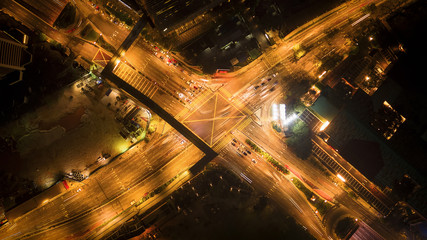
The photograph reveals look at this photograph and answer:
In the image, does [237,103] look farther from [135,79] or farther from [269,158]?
[135,79]

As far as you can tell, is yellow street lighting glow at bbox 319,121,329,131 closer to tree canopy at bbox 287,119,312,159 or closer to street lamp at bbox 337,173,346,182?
tree canopy at bbox 287,119,312,159

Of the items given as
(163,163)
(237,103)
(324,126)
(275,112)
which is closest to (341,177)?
(324,126)

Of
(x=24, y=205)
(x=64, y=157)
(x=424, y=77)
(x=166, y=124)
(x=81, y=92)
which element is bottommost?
(x=24, y=205)

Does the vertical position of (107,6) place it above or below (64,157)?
above

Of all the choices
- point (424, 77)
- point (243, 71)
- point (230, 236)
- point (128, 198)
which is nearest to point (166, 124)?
point (128, 198)

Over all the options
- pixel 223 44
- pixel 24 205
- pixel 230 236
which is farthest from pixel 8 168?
pixel 223 44

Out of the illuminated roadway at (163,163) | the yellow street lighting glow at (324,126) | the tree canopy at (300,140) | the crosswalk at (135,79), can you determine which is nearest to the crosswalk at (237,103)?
the illuminated roadway at (163,163)

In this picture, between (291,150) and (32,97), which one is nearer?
(32,97)

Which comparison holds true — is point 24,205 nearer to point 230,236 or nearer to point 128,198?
point 128,198
